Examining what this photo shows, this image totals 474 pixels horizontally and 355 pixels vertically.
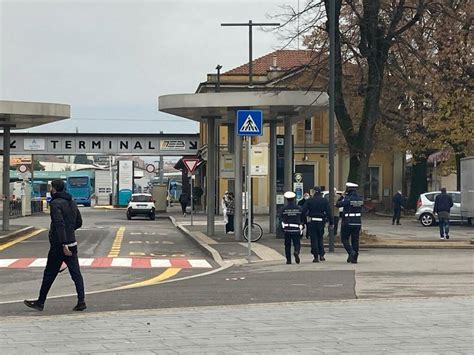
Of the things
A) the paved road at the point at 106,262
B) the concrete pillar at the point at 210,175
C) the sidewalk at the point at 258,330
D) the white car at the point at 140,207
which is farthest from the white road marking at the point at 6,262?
the white car at the point at 140,207

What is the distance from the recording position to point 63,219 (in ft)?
37.9

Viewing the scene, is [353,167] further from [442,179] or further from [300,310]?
[442,179]

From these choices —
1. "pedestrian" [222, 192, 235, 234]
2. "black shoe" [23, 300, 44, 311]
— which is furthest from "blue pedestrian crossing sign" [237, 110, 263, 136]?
"pedestrian" [222, 192, 235, 234]

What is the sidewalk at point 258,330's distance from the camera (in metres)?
8.38

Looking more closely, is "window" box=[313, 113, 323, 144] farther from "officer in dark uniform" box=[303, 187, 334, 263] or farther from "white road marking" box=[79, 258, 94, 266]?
"officer in dark uniform" box=[303, 187, 334, 263]

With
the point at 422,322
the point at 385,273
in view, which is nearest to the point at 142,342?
the point at 422,322

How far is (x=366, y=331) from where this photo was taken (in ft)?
30.7

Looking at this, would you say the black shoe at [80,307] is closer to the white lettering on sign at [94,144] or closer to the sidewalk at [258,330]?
the sidewalk at [258,330]

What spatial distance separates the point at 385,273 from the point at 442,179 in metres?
46.2

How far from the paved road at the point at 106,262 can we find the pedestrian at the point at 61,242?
2.11m

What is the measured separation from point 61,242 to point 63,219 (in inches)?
13.1

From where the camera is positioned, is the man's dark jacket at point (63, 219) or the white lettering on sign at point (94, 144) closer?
the man's dark jacket at point (63, 219)

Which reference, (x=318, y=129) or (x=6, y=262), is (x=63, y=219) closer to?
(x=6, y=262)

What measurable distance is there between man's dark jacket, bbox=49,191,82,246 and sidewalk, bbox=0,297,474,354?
3.66 ft
